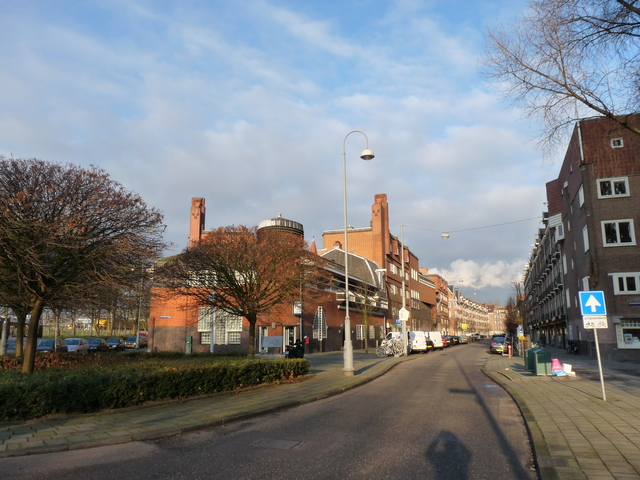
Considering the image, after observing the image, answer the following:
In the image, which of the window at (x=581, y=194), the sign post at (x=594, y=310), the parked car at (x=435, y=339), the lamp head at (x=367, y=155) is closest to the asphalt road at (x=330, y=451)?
the sign post at (x=594, y=310)

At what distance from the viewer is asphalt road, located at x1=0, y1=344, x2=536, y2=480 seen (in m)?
5.99

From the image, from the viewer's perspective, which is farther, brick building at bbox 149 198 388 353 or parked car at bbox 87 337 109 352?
parked car at bbox 87 337 109 352

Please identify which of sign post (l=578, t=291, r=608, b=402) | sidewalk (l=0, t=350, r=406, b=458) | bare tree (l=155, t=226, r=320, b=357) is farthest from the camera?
bare tree (l=155, t=226, r=320, b=357)

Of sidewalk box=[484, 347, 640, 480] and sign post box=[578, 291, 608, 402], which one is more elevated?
sign post box=[578, 291, 608, 402]

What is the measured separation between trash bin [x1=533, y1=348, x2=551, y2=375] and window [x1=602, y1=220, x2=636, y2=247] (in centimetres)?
1531

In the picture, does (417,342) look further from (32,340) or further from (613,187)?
(32,340)

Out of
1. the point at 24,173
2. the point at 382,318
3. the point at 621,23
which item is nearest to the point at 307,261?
the point at 24,173

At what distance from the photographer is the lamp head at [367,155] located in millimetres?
18969

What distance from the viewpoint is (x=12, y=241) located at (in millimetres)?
11328

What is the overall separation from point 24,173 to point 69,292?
3.41 metres

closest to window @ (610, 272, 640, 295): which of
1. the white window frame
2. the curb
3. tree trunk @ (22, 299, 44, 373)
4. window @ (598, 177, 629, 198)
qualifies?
the white window frame

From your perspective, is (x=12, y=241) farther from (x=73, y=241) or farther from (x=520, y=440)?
(x=520, y=440)

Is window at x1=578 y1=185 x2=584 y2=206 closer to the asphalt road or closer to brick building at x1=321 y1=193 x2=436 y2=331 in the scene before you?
brick building at x1=321 y1=193 x2=436 y2=331

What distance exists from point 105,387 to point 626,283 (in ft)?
97.9
